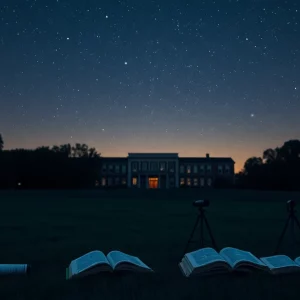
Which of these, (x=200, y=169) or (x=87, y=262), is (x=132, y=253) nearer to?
(x=87, y=262)

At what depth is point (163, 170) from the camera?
120 meters

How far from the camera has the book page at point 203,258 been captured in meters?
8.43

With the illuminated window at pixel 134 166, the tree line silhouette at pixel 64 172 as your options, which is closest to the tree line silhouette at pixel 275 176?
the tree line silhouette at pixel 64 172

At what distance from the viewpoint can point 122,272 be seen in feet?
28.5

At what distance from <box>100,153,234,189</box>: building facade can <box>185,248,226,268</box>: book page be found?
110 metres

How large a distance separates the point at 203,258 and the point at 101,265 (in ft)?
7.04

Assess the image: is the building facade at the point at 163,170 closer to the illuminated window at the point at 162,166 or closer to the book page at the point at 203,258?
the illuminated window at the point at 162,166

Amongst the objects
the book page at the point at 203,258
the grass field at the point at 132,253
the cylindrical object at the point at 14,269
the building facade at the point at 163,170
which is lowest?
the grass field at the point at 132,253

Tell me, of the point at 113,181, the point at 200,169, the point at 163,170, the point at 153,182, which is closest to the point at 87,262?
the point at 163,170

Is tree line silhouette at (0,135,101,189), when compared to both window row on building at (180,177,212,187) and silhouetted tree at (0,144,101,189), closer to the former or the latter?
silhouetted tree at (0,144,101,189)

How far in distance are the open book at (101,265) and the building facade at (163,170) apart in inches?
4338

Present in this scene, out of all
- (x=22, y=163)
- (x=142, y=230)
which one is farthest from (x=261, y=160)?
(x=142, y=230)

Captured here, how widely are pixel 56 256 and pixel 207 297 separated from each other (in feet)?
17.8

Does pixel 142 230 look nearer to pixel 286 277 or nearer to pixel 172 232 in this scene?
pixel 172 232
